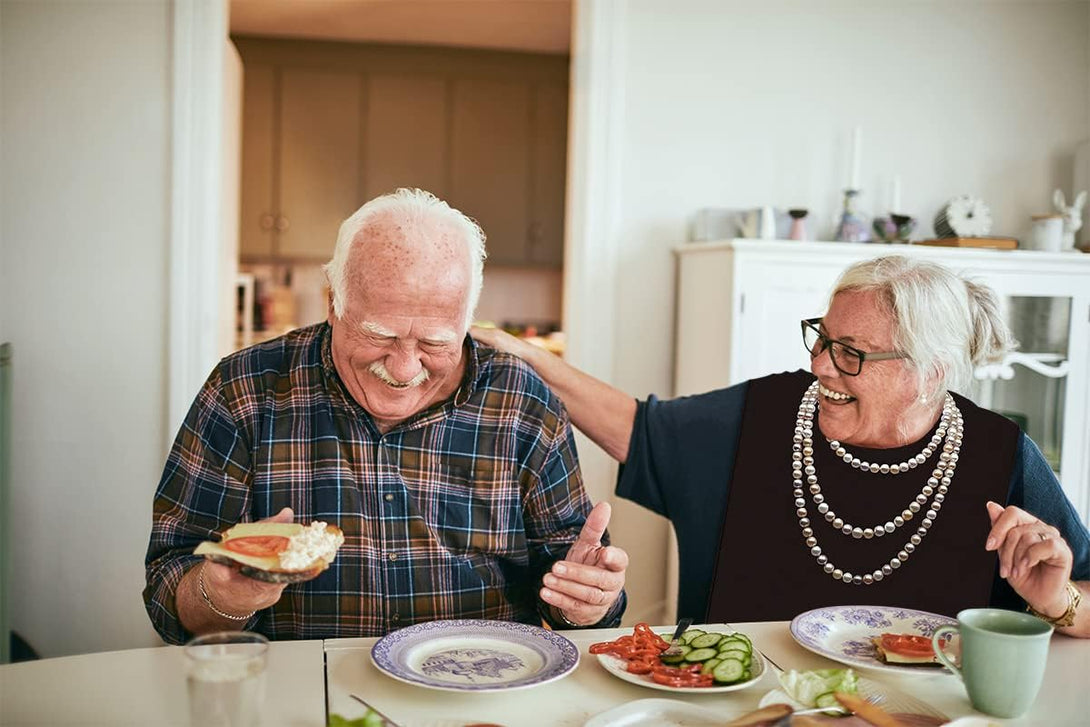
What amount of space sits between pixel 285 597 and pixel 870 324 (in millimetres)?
1086

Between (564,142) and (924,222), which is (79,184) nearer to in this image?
(924,222)

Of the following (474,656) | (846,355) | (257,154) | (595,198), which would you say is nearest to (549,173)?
(257,154)

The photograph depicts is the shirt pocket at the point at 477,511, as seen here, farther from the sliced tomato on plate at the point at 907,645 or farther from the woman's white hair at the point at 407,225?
the sliced tomato on plate at the point at 907,645

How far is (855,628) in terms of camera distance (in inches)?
55.8

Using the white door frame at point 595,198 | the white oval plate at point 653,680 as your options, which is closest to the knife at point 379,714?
the white oval plate at point 653,680

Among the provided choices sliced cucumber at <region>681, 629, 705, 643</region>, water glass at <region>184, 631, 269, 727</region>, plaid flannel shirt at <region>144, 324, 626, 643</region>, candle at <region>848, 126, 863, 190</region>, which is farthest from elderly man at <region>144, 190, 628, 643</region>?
candle at <region>848, 126, 863, 190</region>

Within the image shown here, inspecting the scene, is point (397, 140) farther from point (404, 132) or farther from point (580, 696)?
point (580, 696)

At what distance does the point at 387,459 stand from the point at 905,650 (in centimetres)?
83

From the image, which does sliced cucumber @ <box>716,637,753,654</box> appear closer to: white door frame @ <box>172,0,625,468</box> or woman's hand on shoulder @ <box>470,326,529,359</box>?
woman's hand on shoulder @ <box>470,326,529,359</box>

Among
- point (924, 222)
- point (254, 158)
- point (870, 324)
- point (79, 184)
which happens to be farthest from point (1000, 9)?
point (254, 158)

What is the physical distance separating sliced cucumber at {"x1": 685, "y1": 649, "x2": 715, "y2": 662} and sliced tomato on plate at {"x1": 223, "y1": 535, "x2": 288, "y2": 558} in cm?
51

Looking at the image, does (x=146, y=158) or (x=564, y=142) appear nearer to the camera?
(x=146, y=158)

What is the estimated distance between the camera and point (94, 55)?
3.01m

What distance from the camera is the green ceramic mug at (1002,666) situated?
111 centimetres
